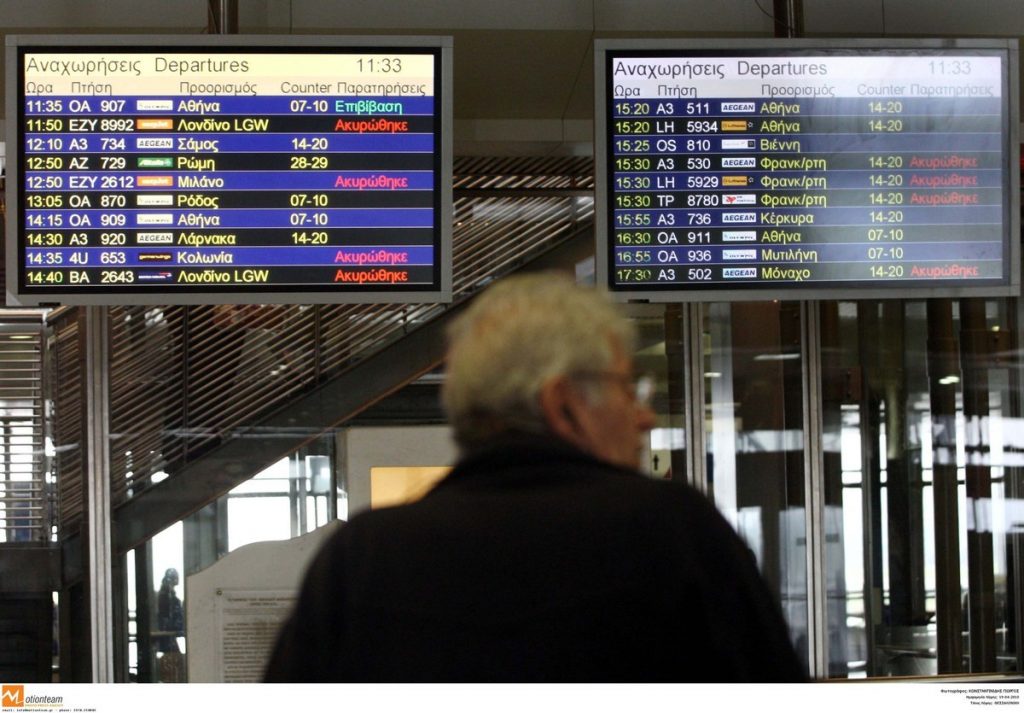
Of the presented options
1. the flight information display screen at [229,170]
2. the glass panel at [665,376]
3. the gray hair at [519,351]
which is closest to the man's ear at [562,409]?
the gray hair at [519,351]

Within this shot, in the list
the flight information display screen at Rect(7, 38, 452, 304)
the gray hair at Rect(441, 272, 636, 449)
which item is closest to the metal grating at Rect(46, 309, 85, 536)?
the flight information display screen at Rect(7, 38, 452, 304)

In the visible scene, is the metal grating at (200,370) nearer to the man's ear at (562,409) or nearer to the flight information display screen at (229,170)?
the flight information display screen at (229,170)

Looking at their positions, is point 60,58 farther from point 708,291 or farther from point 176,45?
point 708,291

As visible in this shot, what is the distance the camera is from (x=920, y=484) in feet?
16.4

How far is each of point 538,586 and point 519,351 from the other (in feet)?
1.04

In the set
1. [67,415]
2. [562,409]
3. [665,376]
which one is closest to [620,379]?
[562,409]

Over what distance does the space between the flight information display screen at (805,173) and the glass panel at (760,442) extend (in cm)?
105

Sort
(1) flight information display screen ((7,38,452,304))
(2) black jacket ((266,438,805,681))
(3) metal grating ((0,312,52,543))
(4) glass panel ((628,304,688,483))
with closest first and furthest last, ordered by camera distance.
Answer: (2) black jacket ((266,438,805,681)), (1) flight information display screen ((7,38,452,304)), (3) metal grating ((0,312,52,543)), (4) glass panel ((628,304,688,483))

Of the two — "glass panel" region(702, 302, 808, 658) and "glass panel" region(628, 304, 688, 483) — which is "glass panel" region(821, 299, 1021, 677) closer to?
"glass panel" region(702, 302, 808, 658)

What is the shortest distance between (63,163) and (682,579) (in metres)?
2.93

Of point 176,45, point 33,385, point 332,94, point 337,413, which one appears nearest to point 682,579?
point 332,94

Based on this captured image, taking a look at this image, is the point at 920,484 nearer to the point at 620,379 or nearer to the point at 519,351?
the point at 620,379

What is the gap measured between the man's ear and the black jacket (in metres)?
0.07

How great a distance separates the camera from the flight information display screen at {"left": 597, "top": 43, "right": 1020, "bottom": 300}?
393 cm
